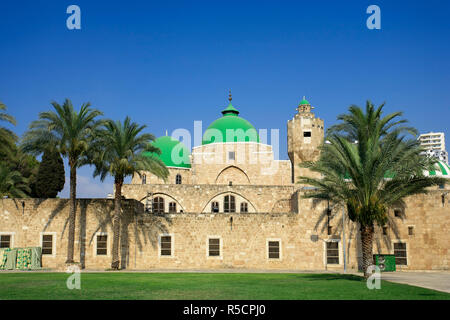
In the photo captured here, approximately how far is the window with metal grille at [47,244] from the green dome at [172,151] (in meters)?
14.7

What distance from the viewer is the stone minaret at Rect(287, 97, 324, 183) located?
38.2 metres

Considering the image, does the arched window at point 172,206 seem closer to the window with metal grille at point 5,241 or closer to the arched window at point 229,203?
the arched window at point 229,203

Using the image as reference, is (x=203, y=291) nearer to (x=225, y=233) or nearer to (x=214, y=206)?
(x=225, y=233)

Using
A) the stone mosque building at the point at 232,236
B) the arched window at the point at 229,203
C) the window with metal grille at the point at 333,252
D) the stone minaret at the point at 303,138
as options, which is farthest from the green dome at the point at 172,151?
the window with metal grille at the point at 333,252

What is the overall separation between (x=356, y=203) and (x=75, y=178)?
13.8 m

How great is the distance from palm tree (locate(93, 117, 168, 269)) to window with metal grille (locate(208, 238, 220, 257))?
181 inches

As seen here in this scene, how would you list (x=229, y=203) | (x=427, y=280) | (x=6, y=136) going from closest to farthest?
(x=427, y=280), (x=6, y=136), (x=229, y=203)

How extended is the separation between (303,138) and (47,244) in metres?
21.3

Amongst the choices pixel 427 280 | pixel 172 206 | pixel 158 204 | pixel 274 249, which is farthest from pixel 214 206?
pixel 427 280

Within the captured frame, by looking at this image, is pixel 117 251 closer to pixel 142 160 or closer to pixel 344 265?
pixel 142 160

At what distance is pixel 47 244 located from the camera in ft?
84.0

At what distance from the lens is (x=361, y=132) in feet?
62.8

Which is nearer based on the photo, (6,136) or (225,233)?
(6,136)

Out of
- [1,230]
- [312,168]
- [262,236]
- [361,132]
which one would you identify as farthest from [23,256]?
[361,132]
